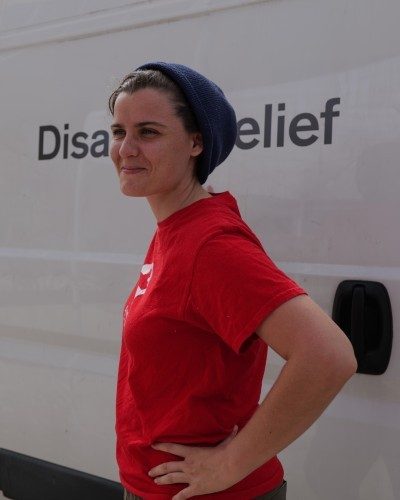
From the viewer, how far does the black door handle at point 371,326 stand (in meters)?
1.62

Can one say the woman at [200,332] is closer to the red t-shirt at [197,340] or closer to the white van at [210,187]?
the red t-shirt at [197,340]

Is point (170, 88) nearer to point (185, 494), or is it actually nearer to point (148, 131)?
point (148, 131)

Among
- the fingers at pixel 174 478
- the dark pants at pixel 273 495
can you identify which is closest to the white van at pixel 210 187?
the dark pants at pixel 273 495

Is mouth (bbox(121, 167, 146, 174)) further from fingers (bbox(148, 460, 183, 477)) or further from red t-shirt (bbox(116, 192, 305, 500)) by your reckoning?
fingers (bbox(148, 460, 183, 477))

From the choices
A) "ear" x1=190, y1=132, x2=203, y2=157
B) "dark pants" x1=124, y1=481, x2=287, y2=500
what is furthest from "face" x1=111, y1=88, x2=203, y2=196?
"dark pants" x1=124, y1=481, x2=287, y2=500

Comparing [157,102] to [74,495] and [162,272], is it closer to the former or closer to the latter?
[162,272]

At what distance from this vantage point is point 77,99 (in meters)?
2.22

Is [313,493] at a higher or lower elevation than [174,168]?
lower

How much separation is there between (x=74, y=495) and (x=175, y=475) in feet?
3.16

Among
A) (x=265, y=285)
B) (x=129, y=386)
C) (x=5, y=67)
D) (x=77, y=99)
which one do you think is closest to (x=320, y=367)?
(x=265, y=285)

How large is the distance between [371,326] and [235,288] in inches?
24.2

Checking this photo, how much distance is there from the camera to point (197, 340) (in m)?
Result: 1.26

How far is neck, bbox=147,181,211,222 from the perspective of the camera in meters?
1.38

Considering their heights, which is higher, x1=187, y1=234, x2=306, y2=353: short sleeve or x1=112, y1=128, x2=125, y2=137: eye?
x1=112, y1=128, x2=125, y2=137: eye
